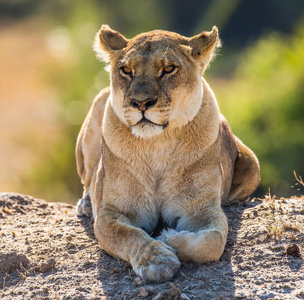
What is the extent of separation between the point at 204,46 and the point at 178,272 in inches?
73.3

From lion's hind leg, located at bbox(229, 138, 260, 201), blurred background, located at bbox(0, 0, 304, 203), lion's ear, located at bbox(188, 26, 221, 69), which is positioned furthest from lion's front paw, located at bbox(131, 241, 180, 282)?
blurred background, located at bbox(0, 0, 304, 203)

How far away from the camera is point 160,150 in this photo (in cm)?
479

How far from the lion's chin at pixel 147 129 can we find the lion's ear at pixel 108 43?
34.3 inches

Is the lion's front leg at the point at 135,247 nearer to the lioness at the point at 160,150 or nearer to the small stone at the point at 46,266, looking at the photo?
the lioness at the point at 160,150

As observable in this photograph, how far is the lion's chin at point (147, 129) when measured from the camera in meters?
4.46

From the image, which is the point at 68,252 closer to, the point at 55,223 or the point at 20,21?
the point at 55,223

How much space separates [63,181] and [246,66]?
4647 millimetres

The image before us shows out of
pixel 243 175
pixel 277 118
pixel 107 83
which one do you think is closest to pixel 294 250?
pixel 243 175

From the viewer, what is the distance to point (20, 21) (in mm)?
35469

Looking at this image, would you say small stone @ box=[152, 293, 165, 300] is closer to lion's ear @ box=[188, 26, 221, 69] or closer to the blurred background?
lion's ear @ box=[188, 26, 221, 69]

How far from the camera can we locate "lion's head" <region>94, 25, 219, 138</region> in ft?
14.6

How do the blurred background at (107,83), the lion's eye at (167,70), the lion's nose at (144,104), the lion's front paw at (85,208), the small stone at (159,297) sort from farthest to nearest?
the blurred background at (107,83)
the lion's front paw at (85,208)
the lion's eye at (167,70)
the lion's nose at (144,104)
the small stone at (159,297)

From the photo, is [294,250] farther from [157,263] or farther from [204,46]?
[204,46]

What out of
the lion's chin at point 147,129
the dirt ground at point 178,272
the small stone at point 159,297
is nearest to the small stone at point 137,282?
the dirt ground at point 178,272
